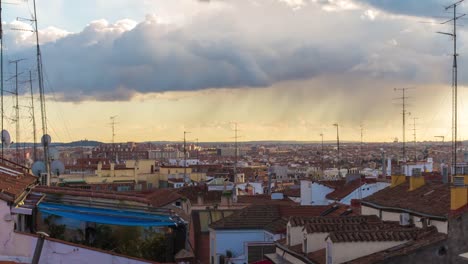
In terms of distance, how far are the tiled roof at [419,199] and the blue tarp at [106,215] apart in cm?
697

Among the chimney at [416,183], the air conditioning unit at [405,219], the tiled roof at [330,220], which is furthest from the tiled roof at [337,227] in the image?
the chimney at [416,183]

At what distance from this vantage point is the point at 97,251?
45.3 feet

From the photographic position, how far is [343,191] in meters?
43.1

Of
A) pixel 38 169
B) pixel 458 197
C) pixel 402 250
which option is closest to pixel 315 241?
pixel 402 250

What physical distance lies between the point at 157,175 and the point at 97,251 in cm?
6920

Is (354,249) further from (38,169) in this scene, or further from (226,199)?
(226,199)

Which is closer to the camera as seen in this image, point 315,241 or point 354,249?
point 354,249

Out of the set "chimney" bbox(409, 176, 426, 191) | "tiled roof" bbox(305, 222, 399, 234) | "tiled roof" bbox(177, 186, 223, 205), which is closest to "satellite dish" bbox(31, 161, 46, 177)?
"tiled roof" bbox(305, 222, 399, 234)

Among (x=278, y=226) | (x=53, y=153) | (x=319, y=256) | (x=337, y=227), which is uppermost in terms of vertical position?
(x=53, y=153)

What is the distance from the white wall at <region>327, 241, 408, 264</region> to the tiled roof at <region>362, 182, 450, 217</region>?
1671 millimetres

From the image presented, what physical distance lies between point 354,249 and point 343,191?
25908mm

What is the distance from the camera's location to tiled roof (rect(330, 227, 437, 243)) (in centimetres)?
1752

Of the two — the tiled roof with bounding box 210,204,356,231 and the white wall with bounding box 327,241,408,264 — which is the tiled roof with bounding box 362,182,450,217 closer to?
the white wall with bounding box 327,241,408,264

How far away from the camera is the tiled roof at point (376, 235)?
57.5 ft
